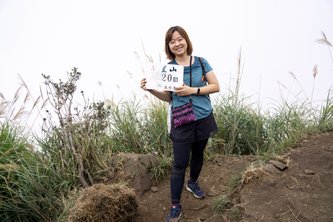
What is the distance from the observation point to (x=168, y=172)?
4.44 m

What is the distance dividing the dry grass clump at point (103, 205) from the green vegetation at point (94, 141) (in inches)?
17.7

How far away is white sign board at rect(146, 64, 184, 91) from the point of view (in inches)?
125

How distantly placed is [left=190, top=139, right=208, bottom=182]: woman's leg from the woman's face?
2.73 feet

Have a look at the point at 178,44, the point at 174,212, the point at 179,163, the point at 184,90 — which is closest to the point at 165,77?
the point at 184,90

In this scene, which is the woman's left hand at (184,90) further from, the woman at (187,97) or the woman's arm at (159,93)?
the woman's arm at (159,93)

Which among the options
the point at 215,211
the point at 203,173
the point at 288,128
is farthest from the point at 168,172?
the point at 288,128

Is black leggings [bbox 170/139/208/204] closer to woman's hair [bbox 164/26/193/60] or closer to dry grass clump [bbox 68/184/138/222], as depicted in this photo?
dry grass clump [bbox 68/184/138/222]

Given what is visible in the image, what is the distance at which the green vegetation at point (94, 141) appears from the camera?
163 inches

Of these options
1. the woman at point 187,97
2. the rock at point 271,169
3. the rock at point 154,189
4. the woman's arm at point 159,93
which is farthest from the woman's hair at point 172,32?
the rock at point 154,189

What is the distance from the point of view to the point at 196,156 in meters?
3.63

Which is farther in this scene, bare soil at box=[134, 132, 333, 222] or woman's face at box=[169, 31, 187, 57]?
woman's face at box=[169, 31, 187, 57]

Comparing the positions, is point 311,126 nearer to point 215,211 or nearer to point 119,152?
point 215,211

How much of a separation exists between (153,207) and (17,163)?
175 cm

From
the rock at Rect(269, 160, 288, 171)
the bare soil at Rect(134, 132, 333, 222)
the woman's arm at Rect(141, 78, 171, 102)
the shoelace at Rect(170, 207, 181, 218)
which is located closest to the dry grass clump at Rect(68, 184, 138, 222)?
the bare soil at Rect(134, 132, 333, 222)
